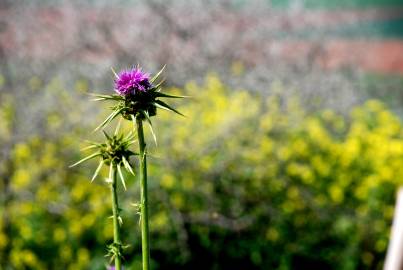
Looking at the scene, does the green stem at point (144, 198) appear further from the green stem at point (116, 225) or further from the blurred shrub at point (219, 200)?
the blurred shrub at point (219, 200)

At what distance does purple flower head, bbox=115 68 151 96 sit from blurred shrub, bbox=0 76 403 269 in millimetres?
2773

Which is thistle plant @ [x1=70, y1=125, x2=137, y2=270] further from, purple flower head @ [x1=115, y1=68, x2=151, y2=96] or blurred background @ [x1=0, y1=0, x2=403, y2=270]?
blurred background @ [x1=0, y1=0, x2=403, y2=270]

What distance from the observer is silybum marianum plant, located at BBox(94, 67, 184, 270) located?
0.83 metres

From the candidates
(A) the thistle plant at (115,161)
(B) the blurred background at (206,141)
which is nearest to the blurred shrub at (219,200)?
(B) the blurred background at (206,141)

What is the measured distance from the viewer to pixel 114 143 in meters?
0.94

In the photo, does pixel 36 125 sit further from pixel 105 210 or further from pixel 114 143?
pixel 114 143

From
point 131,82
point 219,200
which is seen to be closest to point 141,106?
point 131,82

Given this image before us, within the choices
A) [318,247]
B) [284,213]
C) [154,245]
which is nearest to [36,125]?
[154,245]

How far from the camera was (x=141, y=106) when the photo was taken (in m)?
0.87

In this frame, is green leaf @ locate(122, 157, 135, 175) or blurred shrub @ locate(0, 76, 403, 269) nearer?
green leaf @ locate(122, 157, 135, 175)

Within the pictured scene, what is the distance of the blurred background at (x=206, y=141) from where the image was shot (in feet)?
13.1

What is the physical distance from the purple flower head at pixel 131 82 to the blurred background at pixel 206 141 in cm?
245

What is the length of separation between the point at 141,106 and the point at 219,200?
10.5 ft

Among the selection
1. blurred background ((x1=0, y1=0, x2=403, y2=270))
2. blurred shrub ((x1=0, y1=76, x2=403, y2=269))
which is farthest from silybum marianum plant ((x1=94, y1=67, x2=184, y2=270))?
blurred shrub ((x1=0, y1=76, x2=403, y2=269))
